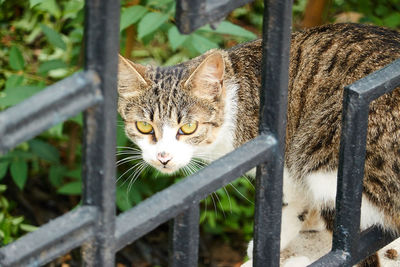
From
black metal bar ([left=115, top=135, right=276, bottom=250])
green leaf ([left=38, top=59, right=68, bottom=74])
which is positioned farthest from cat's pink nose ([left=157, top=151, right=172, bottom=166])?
black metal bar ([left=115, top=135, right=276, bottom=250])

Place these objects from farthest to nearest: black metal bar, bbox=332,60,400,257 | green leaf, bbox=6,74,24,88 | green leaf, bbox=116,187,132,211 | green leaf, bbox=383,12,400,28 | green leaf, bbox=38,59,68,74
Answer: green leaf, bbox=383,12,400,28 < green leaf, bbox=116,187,132,211 < green leaf, bbox=38,59,68,74 < green leaf, bbox=6,74,24,88 < black metal bar, bbox=332,60,400,257

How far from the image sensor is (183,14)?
3.63ft

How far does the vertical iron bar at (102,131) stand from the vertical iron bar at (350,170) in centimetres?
61

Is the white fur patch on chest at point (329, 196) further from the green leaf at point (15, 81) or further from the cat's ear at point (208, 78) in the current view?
the green leaf at point (15, 81)

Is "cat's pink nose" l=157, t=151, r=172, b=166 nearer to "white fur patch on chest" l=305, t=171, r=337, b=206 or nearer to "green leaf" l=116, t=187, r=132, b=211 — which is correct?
"white fur patch on chest" l=305, t=171, r=337, b=206

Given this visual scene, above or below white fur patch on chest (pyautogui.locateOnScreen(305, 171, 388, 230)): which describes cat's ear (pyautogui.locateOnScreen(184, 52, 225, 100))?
above

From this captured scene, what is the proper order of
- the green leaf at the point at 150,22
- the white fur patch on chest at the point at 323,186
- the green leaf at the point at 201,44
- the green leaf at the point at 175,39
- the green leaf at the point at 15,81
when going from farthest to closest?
1. the green leaf at the point at 15,81
2. the green leaf at the point at 201,44
3. the green leaf at the point at 150,22
4. the green leaf at the point at 175,39
5. the white fur patch on chest at the point at 323,186

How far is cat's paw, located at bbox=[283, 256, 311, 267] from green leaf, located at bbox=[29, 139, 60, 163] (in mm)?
1938

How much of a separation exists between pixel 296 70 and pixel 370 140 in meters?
0.66

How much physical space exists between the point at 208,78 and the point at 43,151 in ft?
4.39

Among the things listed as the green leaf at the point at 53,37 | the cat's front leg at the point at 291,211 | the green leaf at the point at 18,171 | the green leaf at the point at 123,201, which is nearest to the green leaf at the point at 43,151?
the green leaf at the point at 18,171

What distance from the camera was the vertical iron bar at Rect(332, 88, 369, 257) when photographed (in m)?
1.48

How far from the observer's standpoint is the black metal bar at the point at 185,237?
129 centimetres

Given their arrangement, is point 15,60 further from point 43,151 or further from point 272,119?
point 272,119
